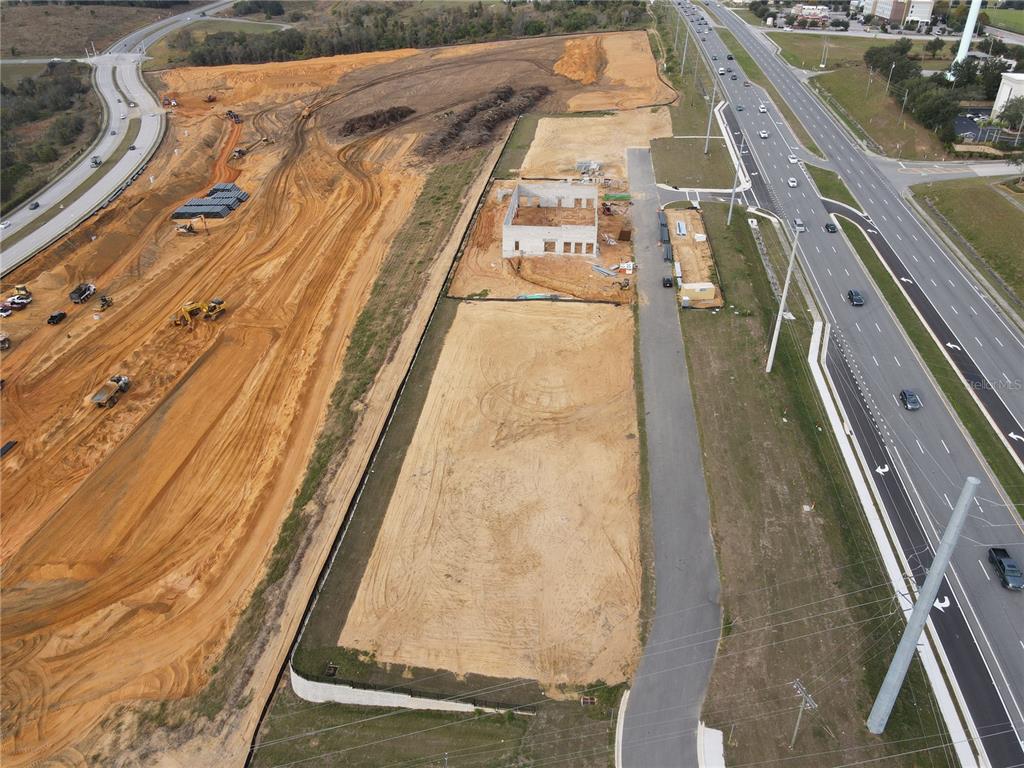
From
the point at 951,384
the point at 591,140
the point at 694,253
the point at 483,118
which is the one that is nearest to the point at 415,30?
the point at 483,118

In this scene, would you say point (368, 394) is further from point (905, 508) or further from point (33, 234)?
point (33, 234)

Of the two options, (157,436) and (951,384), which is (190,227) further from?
(951,384)

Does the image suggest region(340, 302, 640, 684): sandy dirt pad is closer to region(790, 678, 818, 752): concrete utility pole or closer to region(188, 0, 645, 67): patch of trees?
region(790, 678, 818, 752): concrete utility pole

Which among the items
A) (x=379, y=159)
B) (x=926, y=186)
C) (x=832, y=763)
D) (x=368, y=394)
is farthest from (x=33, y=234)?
(x=926, y=186)

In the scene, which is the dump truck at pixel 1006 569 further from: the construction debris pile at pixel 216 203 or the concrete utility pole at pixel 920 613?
the construction debris pile at pixel 216 203

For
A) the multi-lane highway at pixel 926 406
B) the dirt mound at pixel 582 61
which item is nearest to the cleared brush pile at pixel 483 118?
the dirt mound at pixel 582 61

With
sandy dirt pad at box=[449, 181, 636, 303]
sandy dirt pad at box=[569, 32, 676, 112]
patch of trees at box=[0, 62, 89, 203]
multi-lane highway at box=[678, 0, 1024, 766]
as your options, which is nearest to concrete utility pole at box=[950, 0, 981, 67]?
multi-lane highway at box=[678, 0, 1024, 766]
